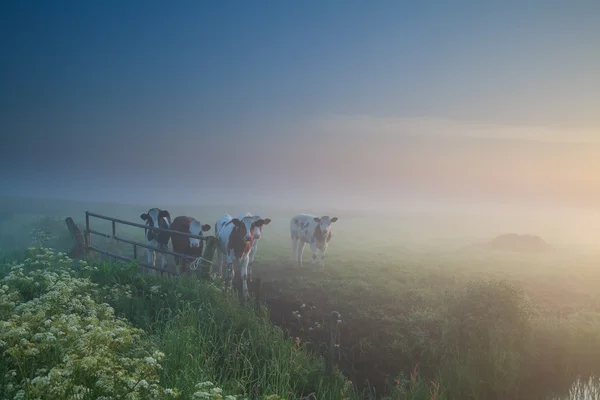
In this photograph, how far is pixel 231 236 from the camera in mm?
14461

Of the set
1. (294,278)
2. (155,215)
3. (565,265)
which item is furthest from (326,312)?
(565,265)

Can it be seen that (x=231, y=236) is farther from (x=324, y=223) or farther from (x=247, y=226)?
(x=324, y=223)

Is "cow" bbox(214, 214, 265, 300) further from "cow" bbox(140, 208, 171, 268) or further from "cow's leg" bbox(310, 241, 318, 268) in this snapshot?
"cow's leg" bbox(310, 241, 318, 268)

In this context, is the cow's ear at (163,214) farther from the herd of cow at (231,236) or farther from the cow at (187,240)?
the cow at (187,240)

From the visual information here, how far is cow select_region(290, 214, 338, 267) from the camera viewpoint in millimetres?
21139

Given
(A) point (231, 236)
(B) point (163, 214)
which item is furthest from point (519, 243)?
(B) point (163, 214)

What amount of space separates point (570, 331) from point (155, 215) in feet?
52.2

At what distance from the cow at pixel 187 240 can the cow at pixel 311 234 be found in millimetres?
6588

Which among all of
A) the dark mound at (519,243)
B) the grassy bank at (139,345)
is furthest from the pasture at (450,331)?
the dark mound at (519,243)

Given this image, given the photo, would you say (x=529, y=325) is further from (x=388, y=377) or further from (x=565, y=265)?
(x=565, y=265)

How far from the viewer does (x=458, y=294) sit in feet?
38.0

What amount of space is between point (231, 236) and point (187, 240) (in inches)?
95.5

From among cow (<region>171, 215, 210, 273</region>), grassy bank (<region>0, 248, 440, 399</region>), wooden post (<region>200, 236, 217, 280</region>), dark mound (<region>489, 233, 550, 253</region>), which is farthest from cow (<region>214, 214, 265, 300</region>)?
dark mound (<region>489, 233, 550, 253</region>)

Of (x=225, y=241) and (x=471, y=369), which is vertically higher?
(x=225, y=241)
